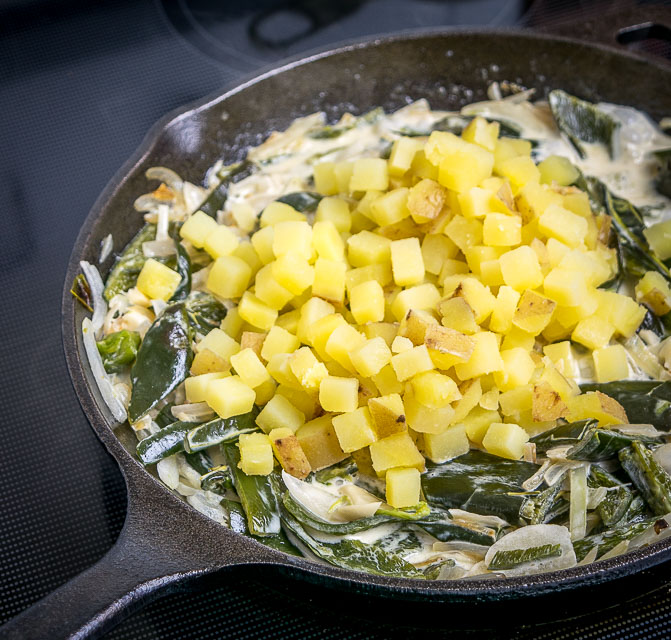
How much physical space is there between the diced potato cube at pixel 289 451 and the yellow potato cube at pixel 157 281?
1.95ft

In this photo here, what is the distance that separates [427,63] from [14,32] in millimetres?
1909

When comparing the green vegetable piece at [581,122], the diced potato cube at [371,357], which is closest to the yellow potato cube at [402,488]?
the diced potato cube at [371,357]

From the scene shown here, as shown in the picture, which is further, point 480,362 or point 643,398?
point 643,398

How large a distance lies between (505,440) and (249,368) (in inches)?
24.3

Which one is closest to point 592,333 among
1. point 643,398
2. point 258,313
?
point 643,398

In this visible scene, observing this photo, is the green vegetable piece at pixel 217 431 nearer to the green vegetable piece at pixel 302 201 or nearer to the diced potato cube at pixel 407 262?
the diced potato cube at pixel 407 262

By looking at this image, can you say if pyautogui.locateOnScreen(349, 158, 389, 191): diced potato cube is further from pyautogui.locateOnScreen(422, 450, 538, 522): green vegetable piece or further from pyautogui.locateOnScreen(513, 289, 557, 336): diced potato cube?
pyautogui.locateOnScreen(422, 450, 538, 522): green vegetable piece

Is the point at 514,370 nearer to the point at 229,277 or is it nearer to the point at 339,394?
the point at 339,394

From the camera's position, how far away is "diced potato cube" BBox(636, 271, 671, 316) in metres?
2.10

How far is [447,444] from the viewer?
71.5 inches

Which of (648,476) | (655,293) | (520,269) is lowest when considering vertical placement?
(648,476)

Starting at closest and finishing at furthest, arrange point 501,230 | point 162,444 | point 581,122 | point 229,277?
point 162,444 → point 501,230 → point 229,277 → point 581,122

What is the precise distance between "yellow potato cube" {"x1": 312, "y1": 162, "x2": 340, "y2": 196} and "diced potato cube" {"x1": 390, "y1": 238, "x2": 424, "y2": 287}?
44cm

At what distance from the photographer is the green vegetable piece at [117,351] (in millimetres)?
2020
